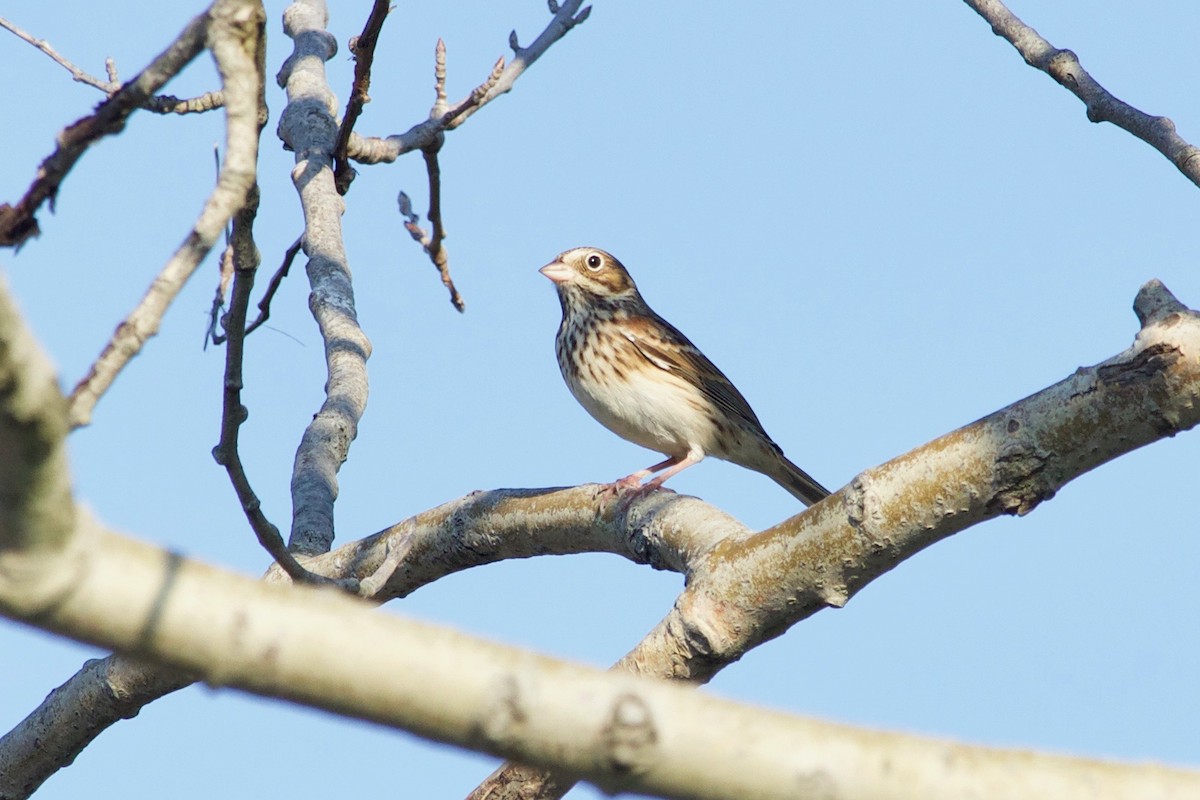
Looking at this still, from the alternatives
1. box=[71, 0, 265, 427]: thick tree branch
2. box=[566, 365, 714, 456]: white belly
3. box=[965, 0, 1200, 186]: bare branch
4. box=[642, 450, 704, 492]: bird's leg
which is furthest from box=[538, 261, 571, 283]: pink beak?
box=[71, 0, 265, 427]: thick tree branch

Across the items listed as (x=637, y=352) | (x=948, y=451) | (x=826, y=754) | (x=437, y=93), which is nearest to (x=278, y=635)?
(x=826, y=754)

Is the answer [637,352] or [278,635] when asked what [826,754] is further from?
[637,352]

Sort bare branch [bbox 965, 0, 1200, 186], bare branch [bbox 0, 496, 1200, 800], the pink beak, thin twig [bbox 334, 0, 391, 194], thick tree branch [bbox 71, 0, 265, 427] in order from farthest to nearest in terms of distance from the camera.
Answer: the pink beak, thin twig [bbox 334, 0, 391, 194], bare branch [bbox 965, 0, 1200, 186], thick tree branch [bbox 71, 0, 265, 427], bare branch [bbox 0, 496, 1200, 800]

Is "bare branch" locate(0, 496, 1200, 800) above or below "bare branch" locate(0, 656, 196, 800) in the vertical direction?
above

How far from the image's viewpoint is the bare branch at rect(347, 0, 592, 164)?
6.34 m

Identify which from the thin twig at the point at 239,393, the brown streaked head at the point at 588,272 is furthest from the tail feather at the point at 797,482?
the thin twig at the point at 239,393

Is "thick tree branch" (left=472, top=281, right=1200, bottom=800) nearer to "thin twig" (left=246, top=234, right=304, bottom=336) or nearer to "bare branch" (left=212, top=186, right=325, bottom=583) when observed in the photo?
"bare branch" (left=212, top=186, right=325, bottom=583)

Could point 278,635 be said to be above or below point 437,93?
below

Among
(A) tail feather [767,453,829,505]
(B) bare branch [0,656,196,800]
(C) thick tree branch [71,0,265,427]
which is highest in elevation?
(C) thick tree branch [71,0,265,427]

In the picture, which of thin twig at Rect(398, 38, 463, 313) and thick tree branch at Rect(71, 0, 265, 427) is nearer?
thick tree branch at Rect(71, 0, 265, 427)

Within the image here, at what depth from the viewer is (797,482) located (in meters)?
8.01

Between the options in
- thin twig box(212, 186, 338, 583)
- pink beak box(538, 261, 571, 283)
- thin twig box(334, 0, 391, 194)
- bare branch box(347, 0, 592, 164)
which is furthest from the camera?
pink beak box(538, 261, 571, 283)

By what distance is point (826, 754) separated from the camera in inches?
62.2

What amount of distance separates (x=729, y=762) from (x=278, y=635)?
1.62 feet
